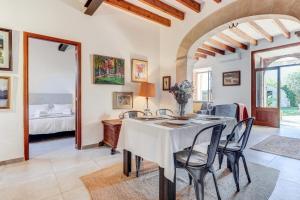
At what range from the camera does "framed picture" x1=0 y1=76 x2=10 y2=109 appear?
2793mm

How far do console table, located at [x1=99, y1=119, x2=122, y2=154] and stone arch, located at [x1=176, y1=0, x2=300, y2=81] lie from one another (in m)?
1.98

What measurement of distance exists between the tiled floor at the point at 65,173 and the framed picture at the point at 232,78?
386cm

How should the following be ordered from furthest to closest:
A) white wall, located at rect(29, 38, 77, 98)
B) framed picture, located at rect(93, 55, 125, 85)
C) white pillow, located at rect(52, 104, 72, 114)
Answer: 1. white wall, located at rect(29, 38, 77, 98)
2. white pillow, located at rect(52, 104, 72, 114)
3. framed picture, located at rect(93, 55, 125, 85)

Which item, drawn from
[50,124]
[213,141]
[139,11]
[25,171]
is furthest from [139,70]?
[213,141]

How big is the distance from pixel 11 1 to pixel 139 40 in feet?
8.49

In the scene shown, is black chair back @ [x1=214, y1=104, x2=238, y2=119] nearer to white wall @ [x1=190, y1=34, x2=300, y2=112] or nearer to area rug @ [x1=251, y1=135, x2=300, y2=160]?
area rug @ [x1=251, y1=135, x2=300, y2=160]

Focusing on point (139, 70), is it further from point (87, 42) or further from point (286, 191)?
point (286, 191)

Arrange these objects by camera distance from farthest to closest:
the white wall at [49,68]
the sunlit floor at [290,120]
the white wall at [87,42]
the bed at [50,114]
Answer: the sunlit floor at [290,120] < the white wall at [49,68] < the bed at [50,114] < the white wall at [87,42]

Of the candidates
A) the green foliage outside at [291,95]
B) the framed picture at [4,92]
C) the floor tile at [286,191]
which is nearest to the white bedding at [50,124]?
the framed picture at [4,92]

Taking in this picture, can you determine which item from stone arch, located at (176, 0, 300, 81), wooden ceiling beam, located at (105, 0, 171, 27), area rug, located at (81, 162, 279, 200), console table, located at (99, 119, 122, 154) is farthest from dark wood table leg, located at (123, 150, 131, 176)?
wooden ceiling beam, located at (105, 0, 171, 27)

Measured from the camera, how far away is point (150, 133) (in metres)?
1.88

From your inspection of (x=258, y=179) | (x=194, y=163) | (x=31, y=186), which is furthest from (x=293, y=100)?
(x=31, y=186)

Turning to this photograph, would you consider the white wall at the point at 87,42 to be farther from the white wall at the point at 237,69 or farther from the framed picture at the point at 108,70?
the white wall at the point at 237,69

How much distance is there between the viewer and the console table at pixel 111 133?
11.2 ft
